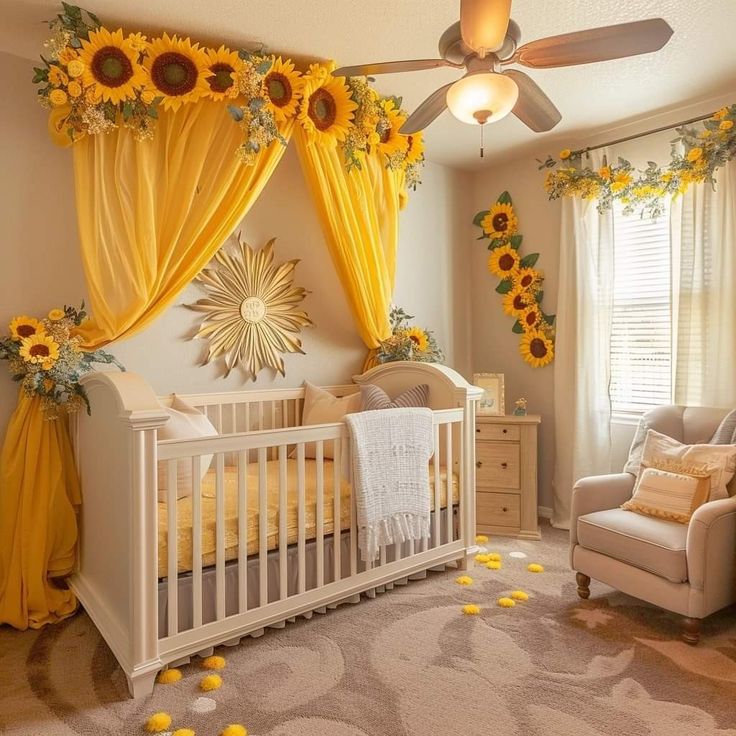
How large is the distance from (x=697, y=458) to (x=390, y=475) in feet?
4.57

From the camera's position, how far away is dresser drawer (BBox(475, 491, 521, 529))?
364 cm

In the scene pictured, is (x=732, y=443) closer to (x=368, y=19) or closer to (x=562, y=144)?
(x=562, y=144)

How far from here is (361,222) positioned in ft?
10.3

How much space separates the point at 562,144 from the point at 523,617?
3.08 metres

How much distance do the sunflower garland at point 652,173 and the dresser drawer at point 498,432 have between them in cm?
151

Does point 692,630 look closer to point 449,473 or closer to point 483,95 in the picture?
point 449,473

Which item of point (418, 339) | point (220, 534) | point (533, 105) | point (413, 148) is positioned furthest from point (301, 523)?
point (413, 148)

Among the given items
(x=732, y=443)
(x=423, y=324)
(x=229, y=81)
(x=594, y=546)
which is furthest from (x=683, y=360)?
(x=229, y=81)

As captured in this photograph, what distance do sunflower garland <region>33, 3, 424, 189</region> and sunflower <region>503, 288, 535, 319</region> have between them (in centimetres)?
184

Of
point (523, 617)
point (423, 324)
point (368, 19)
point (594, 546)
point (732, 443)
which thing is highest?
point (368, 19)

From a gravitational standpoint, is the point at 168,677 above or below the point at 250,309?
below

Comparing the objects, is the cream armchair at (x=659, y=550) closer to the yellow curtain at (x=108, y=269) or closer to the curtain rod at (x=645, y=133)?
the curtain rod at (x=645, y=133)

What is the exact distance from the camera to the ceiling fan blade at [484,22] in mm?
1595

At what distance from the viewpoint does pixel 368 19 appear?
2447mm
